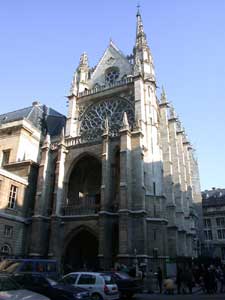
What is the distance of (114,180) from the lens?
24.2 m

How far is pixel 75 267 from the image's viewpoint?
24.9 m

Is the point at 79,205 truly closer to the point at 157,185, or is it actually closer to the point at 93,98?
the point at 157,185

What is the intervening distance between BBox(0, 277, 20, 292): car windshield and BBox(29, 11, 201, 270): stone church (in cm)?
1340

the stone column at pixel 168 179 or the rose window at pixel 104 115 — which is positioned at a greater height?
the rose window at pixel 104 115

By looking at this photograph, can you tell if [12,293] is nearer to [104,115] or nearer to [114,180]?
[114,180]

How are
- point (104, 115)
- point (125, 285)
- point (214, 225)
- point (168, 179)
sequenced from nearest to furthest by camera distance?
point (125, 285) < point (168, 179) < point (104, 115) < point (214, 225)

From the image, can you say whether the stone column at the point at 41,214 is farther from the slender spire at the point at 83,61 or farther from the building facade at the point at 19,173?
the slender spire at the point at 83,61

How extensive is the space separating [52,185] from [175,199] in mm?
13058

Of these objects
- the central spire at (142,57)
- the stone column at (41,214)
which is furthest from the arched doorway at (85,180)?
the central spire at (142,57)

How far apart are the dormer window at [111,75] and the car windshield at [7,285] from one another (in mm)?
29218

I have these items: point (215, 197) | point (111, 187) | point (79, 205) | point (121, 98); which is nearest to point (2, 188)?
point (79, 205)

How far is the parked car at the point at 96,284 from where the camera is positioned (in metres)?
10.6

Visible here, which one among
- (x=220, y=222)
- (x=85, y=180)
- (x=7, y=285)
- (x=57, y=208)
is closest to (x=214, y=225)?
(x=220, y=222)

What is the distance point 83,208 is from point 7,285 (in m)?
16.7
